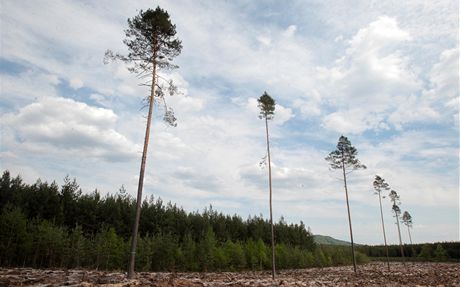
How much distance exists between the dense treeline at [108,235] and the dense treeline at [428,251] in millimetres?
30302

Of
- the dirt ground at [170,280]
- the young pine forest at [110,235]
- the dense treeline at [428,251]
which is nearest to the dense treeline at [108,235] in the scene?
the young pine forest at [110,235]

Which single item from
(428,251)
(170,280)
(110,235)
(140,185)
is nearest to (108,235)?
(110,235)

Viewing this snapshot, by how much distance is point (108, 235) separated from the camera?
38406 mm

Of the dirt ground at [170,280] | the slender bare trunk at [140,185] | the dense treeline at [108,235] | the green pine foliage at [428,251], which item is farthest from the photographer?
the green pine foliage at [428,251]

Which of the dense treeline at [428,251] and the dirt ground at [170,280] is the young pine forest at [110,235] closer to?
the dirt ground at [170,280]

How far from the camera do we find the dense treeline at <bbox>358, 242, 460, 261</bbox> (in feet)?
246

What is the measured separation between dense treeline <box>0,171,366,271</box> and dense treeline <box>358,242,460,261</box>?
30302 millimetres

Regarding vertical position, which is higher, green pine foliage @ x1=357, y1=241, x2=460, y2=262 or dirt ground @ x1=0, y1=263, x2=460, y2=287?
green pine foliage @ x1=357, y1=241, x2=460, y2=262

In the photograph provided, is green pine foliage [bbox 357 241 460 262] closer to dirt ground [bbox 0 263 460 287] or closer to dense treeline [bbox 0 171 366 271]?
dense treeline [bbox 0 171 366 271]

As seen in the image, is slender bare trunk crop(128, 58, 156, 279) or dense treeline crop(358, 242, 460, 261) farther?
dense treeline crop(358, 242, 460, 261)

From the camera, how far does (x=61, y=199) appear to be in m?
45.8

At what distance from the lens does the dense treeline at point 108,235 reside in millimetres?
34969

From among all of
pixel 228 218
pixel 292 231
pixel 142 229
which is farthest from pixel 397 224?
pixel 142 229

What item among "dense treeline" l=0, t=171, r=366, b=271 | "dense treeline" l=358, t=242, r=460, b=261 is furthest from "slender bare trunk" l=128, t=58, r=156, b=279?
"dense treeline" l=358, t=242, r=460, b=261
